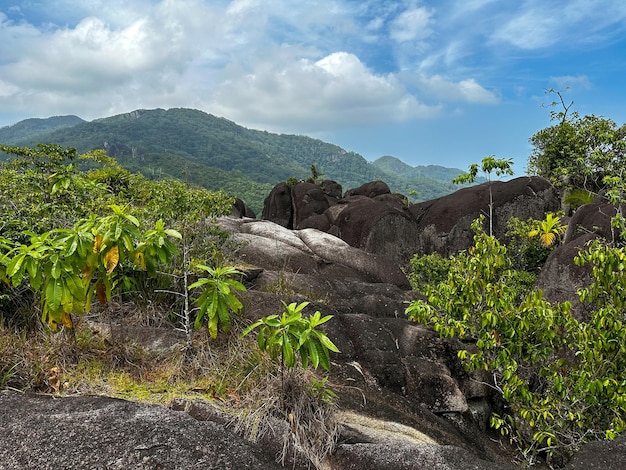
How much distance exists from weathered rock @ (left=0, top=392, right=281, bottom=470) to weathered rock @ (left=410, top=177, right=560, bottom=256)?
22429 mm

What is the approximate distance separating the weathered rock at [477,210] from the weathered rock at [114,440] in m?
22.4

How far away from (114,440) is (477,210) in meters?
24.5

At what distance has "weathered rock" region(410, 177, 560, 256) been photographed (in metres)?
24.4

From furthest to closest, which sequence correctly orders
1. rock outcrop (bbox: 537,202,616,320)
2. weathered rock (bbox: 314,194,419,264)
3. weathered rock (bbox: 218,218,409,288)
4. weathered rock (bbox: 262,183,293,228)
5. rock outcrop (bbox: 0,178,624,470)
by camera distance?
weathered rock (bbox: 262,183,293,228)
weathered rock (bbox: 314,194,419,264)
weathered rock (bbox: 218,218,409,288)
rock outcrop (bbox: 537,202,616,320)
rock outcrop (bbox: 0,178,624,470)

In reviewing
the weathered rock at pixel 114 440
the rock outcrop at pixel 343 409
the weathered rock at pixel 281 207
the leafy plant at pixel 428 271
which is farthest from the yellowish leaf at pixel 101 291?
the weathered rock at pixel 281 207

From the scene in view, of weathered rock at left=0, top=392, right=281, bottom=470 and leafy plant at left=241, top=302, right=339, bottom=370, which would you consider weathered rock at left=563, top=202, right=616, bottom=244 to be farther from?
weathered rock at left=0, top=392, right=281, bottom=470

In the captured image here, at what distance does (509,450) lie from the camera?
23.7ft

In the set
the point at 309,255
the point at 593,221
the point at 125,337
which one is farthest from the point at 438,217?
the point at 125,337

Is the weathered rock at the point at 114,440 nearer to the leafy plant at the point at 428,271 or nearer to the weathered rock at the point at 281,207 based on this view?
the leafy plant at the point at 428,271

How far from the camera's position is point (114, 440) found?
125 inches

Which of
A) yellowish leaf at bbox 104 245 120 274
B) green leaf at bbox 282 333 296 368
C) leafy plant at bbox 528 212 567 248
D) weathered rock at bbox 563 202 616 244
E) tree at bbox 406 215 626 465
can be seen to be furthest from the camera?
leafy plant at bbox 528 212 567 248

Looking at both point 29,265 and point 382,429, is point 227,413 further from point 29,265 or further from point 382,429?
point 29,265

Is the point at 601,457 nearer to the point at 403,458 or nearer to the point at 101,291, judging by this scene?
the point at 403,458

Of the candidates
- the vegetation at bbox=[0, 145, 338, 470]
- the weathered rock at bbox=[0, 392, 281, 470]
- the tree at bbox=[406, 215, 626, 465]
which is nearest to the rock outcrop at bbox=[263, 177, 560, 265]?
the tree at bbox=[406, 215, 626, 465]
